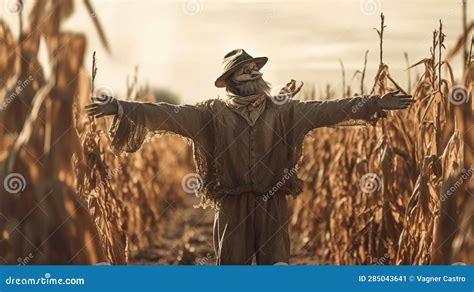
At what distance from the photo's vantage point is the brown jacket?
176 inches

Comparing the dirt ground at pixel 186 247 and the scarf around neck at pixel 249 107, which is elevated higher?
the scarf around neck at pixel 249 107

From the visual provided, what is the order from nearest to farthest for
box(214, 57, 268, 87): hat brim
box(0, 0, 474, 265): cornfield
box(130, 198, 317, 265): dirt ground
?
box(0, 0, 474, 265): cornfield < box(214, 57, 268, 87): hat brim < box(130, 198, 317, 265): dirt ground

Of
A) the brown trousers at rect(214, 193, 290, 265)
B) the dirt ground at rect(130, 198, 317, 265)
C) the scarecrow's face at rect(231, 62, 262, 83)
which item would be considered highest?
the scarecrow's face at rect(231, 62, 262, 83)

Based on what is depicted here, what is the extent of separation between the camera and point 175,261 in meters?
7.74

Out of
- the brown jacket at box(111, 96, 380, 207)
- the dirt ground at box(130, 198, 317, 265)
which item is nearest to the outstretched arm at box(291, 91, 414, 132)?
the brown jacket at box(111, 96, 380, 207)

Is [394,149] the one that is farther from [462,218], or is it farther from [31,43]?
[31,43]

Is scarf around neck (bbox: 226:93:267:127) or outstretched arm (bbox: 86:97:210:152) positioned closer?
outstretched arm (bbox: 86:97:210:152)

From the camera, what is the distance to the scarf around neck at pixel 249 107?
4527 mm

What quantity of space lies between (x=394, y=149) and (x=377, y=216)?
462mm

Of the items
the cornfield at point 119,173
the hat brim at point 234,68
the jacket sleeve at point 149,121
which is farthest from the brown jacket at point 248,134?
the cornfield at point 119,173

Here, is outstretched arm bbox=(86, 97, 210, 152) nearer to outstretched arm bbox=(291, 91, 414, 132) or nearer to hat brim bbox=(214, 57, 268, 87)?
hat brim bbox=(214, 57, 268, 87)

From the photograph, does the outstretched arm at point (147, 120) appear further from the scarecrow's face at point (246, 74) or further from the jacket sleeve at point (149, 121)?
the scarecrow's face at point (246, 74)

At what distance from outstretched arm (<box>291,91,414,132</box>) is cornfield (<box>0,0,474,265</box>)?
10.7 inches

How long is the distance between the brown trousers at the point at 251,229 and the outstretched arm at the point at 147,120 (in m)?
0.42
